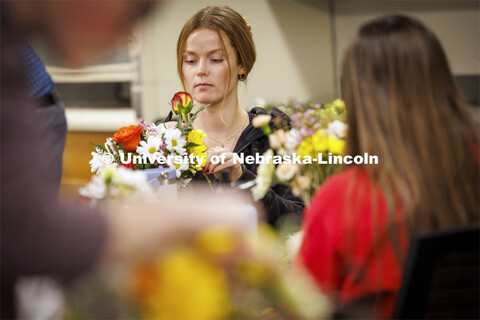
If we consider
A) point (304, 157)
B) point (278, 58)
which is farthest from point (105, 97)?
point (304, 157)

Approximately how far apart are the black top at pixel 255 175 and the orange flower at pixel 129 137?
1.02 feet

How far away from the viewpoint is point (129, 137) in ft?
4.87

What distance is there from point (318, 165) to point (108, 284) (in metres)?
0.69

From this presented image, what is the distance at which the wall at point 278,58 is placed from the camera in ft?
15.4

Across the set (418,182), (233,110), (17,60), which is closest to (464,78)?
(233,110)

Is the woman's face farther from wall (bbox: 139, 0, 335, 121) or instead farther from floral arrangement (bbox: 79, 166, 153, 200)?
wall (bbox: 139, 0, 335, 121)

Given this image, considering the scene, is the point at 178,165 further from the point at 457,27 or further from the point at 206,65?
the point at 457,27

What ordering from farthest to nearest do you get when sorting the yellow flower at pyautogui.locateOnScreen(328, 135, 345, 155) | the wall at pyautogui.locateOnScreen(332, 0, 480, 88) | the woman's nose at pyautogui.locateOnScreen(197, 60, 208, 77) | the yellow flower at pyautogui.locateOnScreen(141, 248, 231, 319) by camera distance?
1. the wall at pyautogui.locateOnScreen(332, 0, 480, 88)
2. the woman's nose at pyautogui.locateOnScreen(197, 60, 208, 77)
3. the yellow flower at pyautogui.locateOnScreen(328, 135, 345, 155)
4. the yellow flower at pyautogui.locateOnScreen(141, 248, 231, 319)

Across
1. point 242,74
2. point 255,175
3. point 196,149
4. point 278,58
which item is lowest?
point 255,175

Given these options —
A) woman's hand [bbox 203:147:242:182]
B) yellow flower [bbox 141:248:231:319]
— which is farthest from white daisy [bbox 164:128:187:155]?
yellow flower [bbox 141:248:231:319]

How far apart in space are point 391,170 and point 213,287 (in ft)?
1.36

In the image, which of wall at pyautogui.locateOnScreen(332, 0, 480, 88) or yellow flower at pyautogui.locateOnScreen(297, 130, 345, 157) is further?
wall at pyautogui.locateOnScreen(332, 0, 480, 88)

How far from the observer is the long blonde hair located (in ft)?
2.85

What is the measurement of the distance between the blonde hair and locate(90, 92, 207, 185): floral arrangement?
1.61 feet
